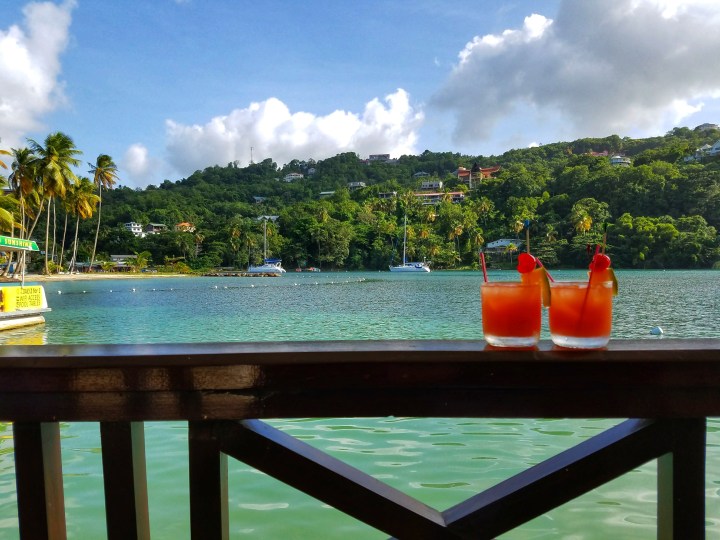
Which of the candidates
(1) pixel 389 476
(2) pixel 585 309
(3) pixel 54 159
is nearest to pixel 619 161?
(3) pixel 54 159

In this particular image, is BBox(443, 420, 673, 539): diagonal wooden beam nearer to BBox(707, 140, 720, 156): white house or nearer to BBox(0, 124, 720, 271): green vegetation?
BBox(0, 124, 720, 271): green vegetation

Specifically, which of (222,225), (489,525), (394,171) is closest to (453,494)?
(489,525)

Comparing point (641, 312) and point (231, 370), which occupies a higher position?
point (231, 370)

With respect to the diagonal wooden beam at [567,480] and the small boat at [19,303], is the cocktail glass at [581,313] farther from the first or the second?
the small boat at [19,303]

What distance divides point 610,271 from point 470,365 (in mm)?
340

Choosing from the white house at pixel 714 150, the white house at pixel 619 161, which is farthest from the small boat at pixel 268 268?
the white house at pixel 714 150

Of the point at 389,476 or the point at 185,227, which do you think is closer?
the point at 389,476

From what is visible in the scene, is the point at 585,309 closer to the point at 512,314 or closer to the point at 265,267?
the point at 512,314

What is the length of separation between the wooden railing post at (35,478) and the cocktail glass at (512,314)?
0.69m

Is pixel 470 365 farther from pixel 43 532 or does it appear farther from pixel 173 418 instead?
pixel 43 532

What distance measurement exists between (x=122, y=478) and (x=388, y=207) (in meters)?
75.9

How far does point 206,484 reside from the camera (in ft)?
2.61

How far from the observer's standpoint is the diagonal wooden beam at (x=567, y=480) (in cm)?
80

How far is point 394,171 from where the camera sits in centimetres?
9556
